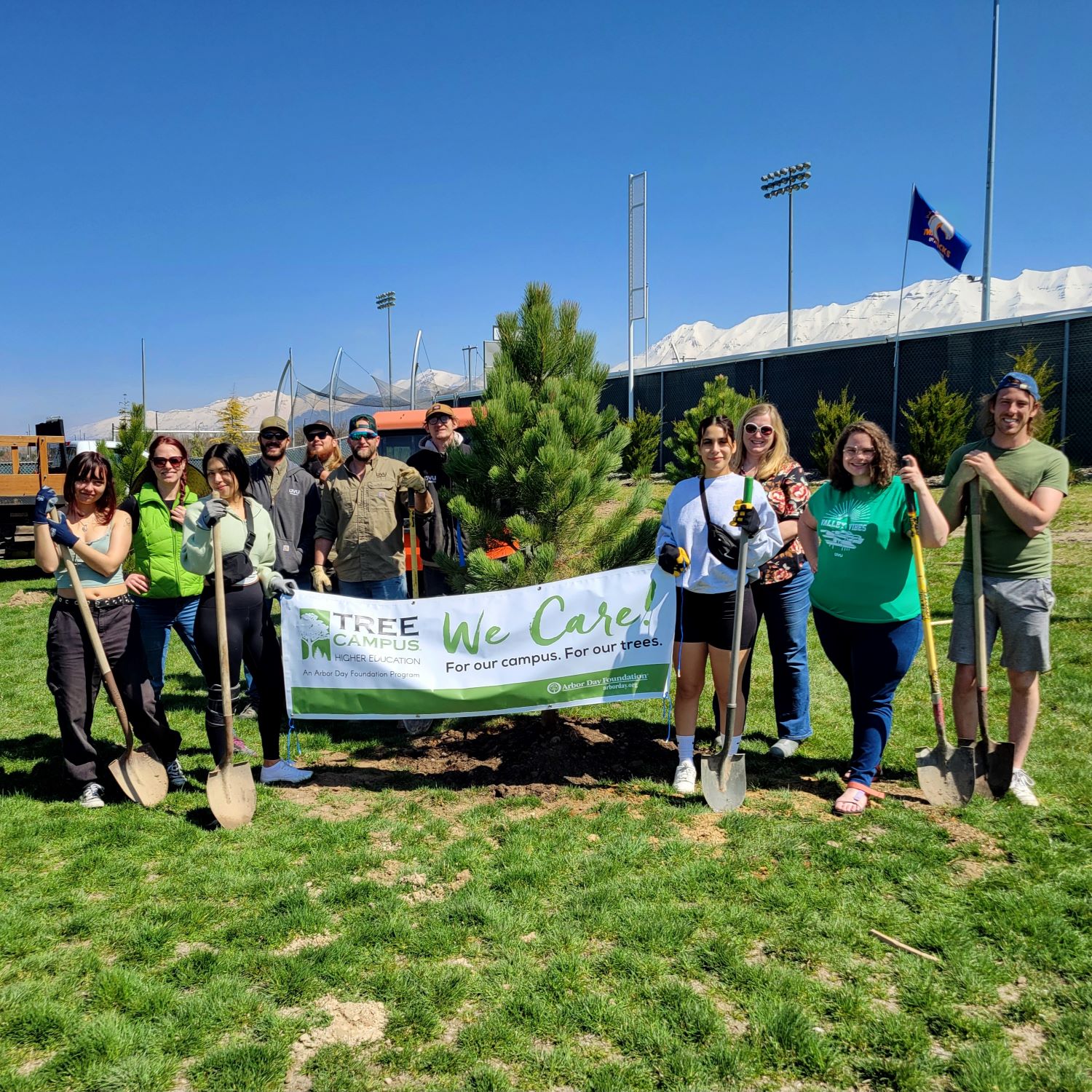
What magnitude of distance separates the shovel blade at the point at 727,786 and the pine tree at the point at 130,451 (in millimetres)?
12650

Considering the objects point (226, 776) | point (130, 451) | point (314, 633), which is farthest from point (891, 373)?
point (226, 776)

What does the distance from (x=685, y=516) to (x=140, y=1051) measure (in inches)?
128

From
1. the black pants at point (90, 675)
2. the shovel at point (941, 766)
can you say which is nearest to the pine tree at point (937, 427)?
the shovel at point (941, 766)

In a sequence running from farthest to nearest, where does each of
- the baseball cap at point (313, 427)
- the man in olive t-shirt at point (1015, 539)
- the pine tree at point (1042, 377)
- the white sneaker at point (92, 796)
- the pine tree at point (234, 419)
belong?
1. the pine tree at point (234, 419)
2. the pine tree at point (1042, 377)
3. the baseball cap at point (313, 427)
4. the white sneaker at point (92, 796)
5. the man in olive t-shirt at point (1015, 539)

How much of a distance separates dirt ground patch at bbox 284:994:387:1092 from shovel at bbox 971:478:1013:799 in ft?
10.2

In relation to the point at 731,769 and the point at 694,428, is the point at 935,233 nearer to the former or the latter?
the point at 694,428

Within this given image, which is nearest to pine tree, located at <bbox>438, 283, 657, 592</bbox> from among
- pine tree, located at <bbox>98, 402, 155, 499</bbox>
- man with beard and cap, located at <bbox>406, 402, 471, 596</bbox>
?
man with beard and cap, located at <bbox>406, 402, 471, 596</bbox>

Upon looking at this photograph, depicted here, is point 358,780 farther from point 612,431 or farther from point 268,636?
point 612,431

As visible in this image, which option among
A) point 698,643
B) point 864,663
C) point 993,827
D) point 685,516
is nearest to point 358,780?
point 698,643

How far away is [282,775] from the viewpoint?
4.86 metres

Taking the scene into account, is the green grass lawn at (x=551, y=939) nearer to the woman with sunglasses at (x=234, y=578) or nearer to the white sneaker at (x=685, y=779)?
the white sneaker at (x=685, y=779)

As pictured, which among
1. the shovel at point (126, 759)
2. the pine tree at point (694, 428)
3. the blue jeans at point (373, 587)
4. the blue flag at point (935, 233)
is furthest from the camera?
the blue flag at point (935, 233)

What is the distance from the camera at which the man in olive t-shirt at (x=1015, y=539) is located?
13.1 ft

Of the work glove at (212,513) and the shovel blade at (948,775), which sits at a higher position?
the work glove at (212,513)
